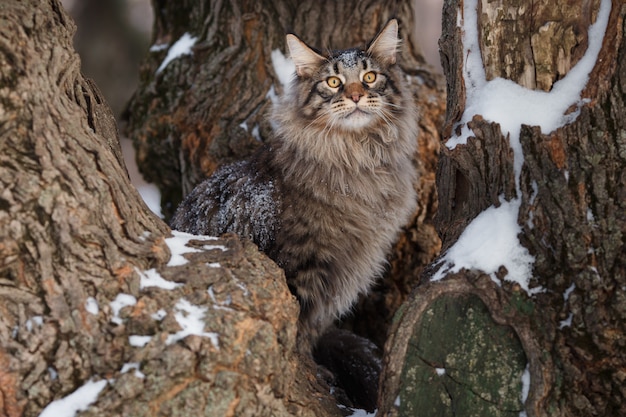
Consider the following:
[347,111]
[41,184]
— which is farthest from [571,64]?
[41,184]

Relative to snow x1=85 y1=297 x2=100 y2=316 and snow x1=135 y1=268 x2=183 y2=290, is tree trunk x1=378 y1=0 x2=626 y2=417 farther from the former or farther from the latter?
snow x1=85 y1=297 x2=100 y2=316

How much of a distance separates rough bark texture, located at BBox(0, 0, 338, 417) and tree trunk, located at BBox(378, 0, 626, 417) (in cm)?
62

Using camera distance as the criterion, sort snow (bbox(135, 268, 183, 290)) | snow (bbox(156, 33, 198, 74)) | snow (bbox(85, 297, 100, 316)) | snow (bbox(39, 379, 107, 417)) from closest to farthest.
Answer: snow (bbox(39, 379, 107, 417)), snow (bbox(85, 297, 100, 316)), snow (bbox(135, 268, 183, 290)), snow (bbox(156, 33, 198, 74))

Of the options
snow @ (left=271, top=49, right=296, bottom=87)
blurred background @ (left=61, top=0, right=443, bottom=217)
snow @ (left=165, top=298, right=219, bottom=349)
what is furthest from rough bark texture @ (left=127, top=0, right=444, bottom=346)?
blurred background @ (left=61, top=0, right=443, bottom=217)

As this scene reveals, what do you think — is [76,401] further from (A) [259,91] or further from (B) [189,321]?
(A) [259,91]

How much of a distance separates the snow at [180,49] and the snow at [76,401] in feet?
11.6

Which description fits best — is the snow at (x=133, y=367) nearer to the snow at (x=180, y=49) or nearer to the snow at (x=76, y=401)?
the snow at (x=76, y=401)

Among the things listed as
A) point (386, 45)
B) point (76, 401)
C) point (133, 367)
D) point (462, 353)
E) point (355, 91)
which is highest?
point (386, 45)

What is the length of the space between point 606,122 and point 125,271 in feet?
6.44

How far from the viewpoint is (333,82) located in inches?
160

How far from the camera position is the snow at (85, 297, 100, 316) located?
2432 mm

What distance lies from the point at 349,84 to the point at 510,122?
134 centimetres

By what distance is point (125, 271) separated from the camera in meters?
2.53

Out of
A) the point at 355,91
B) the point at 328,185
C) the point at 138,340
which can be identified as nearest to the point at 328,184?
the point at 328,185
